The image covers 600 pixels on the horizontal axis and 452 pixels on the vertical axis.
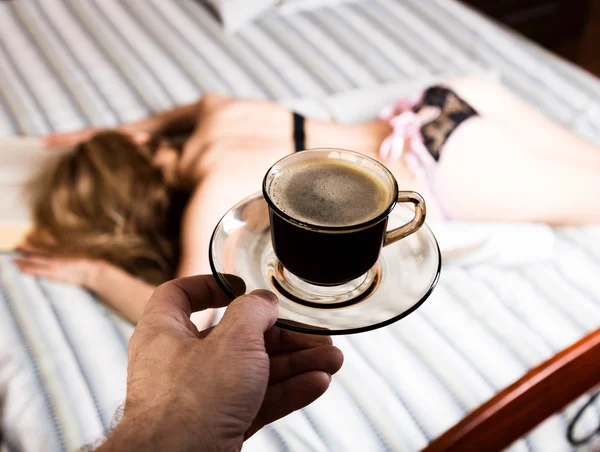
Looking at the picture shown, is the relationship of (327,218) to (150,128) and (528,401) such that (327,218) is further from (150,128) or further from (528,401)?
(150,128)

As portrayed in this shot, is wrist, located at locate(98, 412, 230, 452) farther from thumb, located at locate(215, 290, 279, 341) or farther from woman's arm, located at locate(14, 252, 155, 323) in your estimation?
woman's arm, located at locate(14, 252, 155, 323)

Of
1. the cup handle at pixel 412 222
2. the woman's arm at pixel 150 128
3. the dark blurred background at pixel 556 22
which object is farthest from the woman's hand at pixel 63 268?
the dark blurred background at pixel 556 22

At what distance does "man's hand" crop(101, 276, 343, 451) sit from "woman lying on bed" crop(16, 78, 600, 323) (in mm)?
277

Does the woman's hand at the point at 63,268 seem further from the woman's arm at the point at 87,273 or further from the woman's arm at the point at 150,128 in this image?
the woman's arm at the point at 150,128

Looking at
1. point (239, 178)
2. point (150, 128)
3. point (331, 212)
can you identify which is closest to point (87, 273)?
point (239, 178)

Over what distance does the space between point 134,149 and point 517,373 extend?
73 cm

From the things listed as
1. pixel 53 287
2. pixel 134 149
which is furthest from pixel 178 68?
pixel 53 287

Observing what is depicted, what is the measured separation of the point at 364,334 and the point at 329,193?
28 cm

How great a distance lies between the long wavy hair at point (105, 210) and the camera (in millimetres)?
896

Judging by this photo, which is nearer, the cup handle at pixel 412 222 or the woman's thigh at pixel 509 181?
the cup handle at pixel 412 222

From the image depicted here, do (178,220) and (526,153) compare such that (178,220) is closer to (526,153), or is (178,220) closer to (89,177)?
(89,177)

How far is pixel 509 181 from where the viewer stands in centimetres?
92

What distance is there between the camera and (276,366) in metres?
0.57

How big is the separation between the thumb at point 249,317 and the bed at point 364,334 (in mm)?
187
